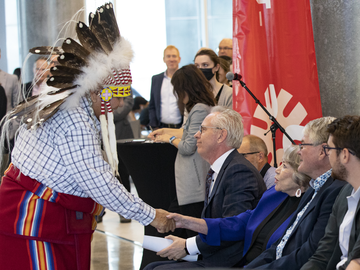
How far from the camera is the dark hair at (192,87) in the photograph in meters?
3.51

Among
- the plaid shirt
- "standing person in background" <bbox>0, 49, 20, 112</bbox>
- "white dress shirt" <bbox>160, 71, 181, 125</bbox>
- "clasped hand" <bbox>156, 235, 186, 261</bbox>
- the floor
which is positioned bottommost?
the floor

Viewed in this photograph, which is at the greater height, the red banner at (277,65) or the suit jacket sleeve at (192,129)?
the red banner at (277,65)

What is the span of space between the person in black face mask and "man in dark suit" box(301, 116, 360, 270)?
225 centimetres

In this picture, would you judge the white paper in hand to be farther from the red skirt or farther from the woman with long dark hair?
the woman with long dark hair

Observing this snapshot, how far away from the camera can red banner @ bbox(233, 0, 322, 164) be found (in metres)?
3.28

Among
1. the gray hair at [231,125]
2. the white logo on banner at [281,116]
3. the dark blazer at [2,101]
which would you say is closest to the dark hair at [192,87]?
the white logo on banner at [281,116]

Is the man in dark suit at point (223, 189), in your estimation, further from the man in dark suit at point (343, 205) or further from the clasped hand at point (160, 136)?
the clasped hand at point (160, 136)

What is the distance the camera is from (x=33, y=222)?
205 centimetres

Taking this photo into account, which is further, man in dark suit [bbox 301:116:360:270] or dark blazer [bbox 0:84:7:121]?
dark blazer [bbox 0:84:7:121]

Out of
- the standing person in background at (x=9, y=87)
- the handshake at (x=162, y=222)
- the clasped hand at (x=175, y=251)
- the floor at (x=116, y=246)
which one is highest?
the standing person in background at (x=9, y=87)

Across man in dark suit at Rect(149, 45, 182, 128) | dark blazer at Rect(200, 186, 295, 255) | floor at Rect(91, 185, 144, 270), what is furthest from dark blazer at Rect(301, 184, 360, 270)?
man in dark suit at Rect(149, 45, 182, 128)

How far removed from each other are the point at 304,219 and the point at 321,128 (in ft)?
1.47

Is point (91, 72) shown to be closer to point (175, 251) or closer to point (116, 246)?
point (175, 251)

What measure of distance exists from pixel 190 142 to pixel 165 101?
6.18 ft
